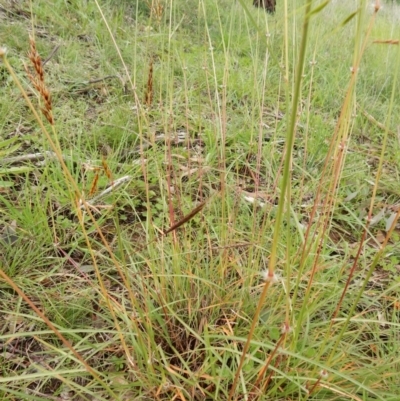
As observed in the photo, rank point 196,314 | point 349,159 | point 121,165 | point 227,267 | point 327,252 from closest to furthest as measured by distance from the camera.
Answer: point 196,314 → point 227,267 → point 327,252 → point 121,165 → point 349,159

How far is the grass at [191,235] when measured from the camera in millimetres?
732

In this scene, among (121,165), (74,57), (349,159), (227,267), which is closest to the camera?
(227,267)

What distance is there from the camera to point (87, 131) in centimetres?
164

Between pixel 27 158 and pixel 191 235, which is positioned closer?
pixel 191 235

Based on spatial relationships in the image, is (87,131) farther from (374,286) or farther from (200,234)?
(374,286)

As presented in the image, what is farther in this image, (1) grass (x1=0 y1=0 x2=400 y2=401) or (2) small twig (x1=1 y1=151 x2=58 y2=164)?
(2) small twig (x1=1 y1=151 x2=58 y2=164)

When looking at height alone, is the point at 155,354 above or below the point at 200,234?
below

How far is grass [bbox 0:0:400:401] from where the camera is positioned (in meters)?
0.73

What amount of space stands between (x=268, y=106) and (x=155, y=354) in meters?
1.64

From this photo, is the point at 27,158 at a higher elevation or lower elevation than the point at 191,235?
higher

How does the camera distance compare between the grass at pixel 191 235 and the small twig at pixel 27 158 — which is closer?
the grass at pixel 191 235

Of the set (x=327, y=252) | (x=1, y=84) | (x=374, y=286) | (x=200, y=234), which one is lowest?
(x=374, y=286)

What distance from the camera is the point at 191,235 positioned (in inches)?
46.6

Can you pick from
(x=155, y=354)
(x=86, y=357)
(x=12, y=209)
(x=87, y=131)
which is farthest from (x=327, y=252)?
(x=87, y=131)
